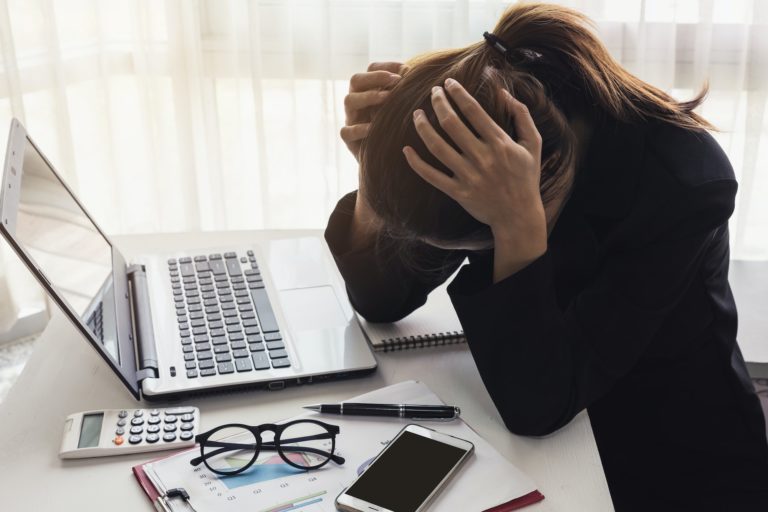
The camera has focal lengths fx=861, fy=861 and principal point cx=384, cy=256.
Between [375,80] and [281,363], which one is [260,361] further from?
[375,80]

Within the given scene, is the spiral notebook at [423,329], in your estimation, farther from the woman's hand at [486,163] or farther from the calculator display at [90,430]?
the calculator display at [90,430]

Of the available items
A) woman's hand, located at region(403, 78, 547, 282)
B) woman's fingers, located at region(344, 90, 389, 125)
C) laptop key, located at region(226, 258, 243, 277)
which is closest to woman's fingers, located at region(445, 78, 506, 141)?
woman's hand, located at region(403, 78, 547, 282)

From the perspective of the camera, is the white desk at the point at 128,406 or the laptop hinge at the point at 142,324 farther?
the laptop hinge at the point at 142,324

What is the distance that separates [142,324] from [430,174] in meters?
0.46

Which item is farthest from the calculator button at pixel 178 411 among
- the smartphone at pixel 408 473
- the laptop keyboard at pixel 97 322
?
the smartphone at pixel 408 473

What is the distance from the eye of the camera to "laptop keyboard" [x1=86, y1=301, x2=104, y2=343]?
0.93m

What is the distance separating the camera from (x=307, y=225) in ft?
7.55

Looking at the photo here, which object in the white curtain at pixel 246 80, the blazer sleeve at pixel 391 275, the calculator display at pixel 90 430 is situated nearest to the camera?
the calculator display at pixel 90 430

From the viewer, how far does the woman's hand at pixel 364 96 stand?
1.02 metres

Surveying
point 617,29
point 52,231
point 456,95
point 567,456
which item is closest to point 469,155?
point 456,95

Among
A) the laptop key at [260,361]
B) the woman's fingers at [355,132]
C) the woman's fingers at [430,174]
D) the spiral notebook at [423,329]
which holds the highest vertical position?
the woman's fingers at [430,174]

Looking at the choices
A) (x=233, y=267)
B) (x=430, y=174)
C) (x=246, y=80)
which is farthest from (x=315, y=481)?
(x=246, y=80)

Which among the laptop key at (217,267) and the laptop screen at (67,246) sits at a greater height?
the laptop screen at (67,246)

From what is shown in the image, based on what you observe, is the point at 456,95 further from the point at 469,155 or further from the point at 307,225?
the point at 307,225
